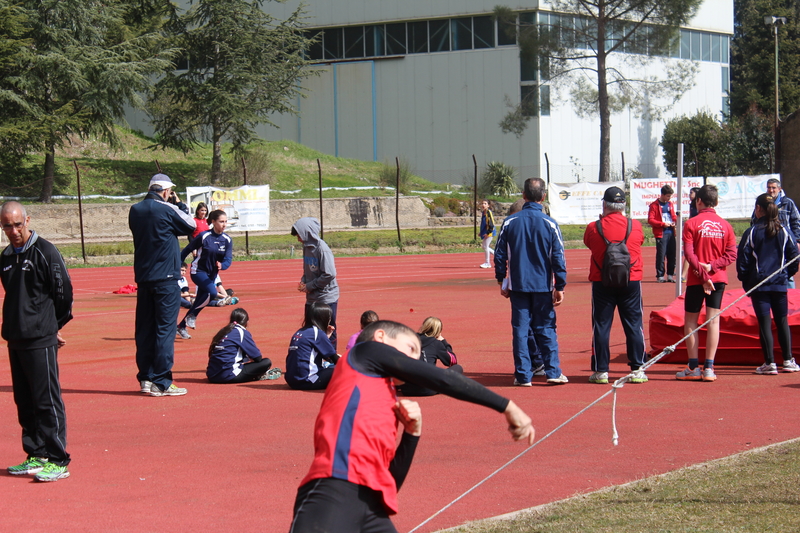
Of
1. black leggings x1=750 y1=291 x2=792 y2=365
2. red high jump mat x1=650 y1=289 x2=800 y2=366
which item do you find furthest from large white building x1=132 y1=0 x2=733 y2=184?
black leggings x1=750 y1=291 x2=792 y2=365

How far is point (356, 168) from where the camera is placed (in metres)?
51.7

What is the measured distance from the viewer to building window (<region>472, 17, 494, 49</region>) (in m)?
52.0

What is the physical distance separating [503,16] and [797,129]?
52.2 ft

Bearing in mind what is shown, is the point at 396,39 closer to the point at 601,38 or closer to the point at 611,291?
the point at 601,38

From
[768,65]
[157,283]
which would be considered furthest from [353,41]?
[157,283]

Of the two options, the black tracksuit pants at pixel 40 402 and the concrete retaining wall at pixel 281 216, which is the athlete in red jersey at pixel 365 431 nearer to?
the black tracksuit pants at pixel 40 402

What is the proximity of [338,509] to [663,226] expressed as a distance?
607 inches

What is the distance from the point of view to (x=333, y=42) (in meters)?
55.6

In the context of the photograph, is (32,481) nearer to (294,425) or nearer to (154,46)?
(294,425)

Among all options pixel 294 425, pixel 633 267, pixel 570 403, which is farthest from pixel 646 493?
pixel 633 267

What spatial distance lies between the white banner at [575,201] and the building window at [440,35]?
25.2 meters

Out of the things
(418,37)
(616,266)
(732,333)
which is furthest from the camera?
(418,37)

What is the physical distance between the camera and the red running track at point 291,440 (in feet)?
17.6

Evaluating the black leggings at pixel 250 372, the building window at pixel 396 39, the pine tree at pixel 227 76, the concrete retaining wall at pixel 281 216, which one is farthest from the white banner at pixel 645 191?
the building window at pixel 396 39
